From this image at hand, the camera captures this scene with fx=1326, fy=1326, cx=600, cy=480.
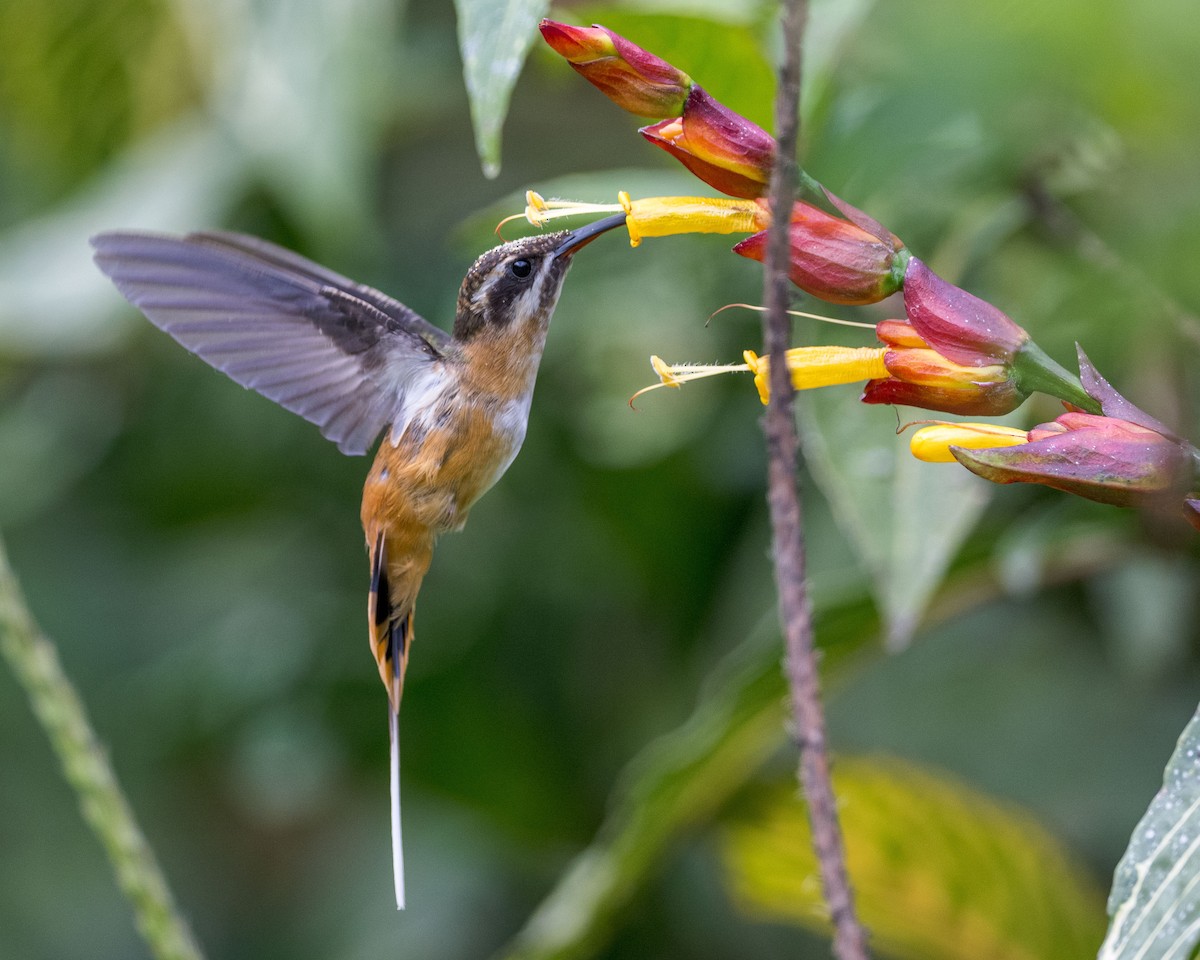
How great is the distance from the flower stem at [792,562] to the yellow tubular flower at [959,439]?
28 centimetres

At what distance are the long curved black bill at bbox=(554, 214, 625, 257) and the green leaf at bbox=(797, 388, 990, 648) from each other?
11.0 inches

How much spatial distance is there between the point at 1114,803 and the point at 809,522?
611 mm

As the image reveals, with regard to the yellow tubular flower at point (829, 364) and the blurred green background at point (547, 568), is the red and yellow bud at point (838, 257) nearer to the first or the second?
the yellow tubular flower at point (829, 364)

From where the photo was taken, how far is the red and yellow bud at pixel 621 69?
29.9 inches

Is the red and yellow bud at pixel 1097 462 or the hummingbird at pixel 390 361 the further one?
the hummingbird at pixel 390 361

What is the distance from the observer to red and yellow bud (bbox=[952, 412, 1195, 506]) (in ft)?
2.38

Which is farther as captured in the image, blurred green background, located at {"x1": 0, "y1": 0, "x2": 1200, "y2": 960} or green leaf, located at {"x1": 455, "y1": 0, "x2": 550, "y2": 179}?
blurred green background, located at {"x1": 0, "y1": 0, "x2": 1200, "y2": 960}

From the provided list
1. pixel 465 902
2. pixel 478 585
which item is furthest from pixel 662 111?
pixel 465 902

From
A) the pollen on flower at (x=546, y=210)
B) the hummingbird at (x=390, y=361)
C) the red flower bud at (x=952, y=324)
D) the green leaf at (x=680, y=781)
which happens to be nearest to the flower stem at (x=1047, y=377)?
the red flower bud at (x=952, y=324)

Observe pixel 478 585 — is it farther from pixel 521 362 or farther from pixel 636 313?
pixel 521 362

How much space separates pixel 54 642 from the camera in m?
2.44

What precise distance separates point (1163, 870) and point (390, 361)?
87 centimetres

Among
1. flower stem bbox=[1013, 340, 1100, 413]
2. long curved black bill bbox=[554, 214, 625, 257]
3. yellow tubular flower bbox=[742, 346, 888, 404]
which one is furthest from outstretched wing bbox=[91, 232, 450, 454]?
flower stem bbox=[1013, 340, 1100, 413]

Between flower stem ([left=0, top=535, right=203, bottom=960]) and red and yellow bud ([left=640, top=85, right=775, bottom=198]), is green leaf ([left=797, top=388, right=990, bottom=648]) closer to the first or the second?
red and yellow bud ([left=640, top=85, right=775, bottom=198])
